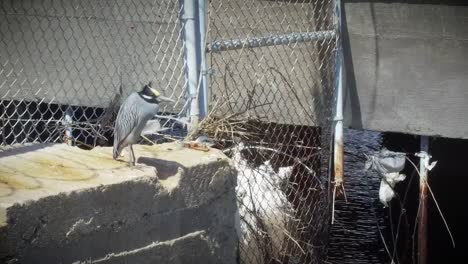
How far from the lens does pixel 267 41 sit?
353 centimetres

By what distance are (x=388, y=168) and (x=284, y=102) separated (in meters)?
0.95

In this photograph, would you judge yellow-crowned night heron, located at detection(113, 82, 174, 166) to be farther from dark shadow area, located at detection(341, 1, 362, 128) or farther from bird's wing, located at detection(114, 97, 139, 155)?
dark shadow area, located at detection(341, 1, 362, 128)

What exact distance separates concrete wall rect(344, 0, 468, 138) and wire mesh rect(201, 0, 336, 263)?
8.7 inches

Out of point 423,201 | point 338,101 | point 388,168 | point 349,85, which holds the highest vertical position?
point 349,85

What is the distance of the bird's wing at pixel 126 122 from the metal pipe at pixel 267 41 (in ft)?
1.97

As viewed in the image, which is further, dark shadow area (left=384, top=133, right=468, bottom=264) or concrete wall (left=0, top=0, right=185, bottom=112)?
dark shadow area (left=384, top=133, right=468, bottom=264)

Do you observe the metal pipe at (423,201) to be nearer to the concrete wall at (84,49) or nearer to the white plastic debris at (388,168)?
the white plastic debris at (388,168)

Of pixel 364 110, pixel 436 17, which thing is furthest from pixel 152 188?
pixel 436 17

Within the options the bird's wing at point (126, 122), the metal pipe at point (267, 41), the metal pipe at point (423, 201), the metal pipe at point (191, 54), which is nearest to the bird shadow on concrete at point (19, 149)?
the bird's wing at point (126, 122)

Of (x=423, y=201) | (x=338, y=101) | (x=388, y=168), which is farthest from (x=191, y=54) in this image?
(x=423, y=201)

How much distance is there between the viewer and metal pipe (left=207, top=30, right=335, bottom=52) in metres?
3.25

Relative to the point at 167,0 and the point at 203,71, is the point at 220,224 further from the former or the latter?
the point at 167,0

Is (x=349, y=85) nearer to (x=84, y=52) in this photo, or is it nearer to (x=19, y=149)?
(x=84, y=52)

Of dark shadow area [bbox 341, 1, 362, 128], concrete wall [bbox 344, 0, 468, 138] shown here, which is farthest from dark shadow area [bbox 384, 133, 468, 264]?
dark shadow area [bbox 341, 1, 362, 128]
